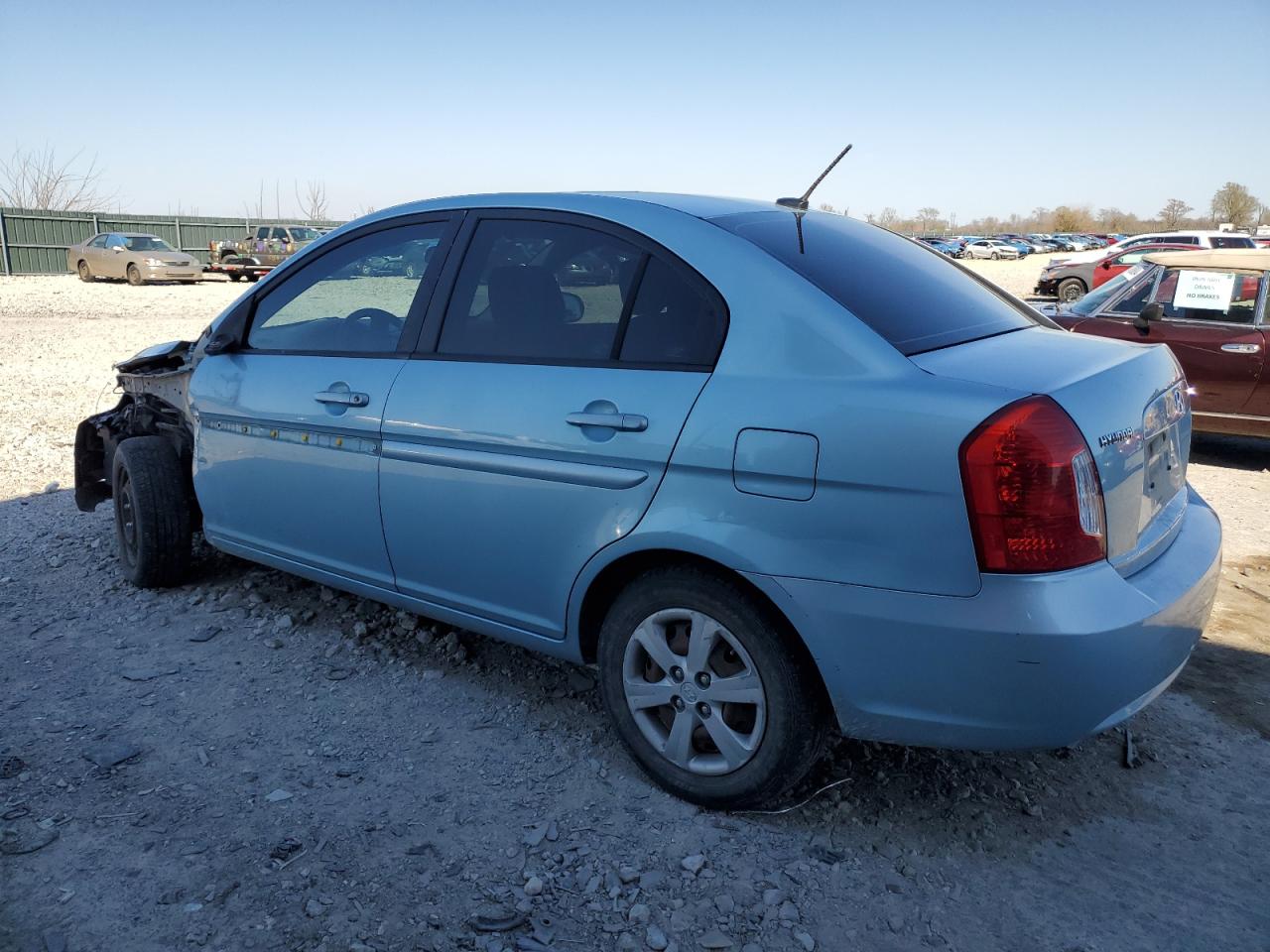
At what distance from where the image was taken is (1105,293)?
323 inches

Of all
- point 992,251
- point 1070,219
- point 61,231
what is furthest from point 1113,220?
point 61,231

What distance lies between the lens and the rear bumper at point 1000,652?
7.31ft

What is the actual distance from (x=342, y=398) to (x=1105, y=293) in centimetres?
701

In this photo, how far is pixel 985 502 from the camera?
7.33 ft

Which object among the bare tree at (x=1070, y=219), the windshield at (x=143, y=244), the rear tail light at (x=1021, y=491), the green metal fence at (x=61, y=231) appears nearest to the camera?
the rear tail light at (x=1021, y=491)

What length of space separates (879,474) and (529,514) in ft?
3.69

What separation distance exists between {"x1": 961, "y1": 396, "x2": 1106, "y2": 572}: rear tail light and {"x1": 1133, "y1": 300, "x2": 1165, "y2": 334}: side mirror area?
6.21 meters

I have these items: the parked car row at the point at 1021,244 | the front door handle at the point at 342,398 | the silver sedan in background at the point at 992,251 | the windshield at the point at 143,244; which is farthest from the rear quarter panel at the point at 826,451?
the silver sedan in background at the point at 992,251

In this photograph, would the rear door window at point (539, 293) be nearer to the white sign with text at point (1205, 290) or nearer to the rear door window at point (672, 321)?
the rear door window at point (672, 321)

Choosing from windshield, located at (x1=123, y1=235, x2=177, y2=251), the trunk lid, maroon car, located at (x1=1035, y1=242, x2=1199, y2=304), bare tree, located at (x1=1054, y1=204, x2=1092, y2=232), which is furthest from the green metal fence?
bare tree, located at (x1=1054, y1=204, x2=1092, y2=232)

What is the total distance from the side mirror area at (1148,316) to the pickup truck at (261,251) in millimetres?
25158

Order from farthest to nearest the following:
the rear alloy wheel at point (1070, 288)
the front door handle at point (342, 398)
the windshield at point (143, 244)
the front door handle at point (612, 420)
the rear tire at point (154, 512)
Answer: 1. the windshield at point (143, 244)
2. the rear alloy wheel at point (1070, 288)
3. the rear tire at point (154, 512)
4. the front door handle at point (342, 398)
5. the front door handle at point (612, 420)

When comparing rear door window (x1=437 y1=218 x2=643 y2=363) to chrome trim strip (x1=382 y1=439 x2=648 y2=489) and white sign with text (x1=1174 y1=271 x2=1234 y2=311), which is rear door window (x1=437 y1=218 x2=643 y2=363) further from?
white sign with text (x1=1174 y1=271 x2=1234 y2=311)

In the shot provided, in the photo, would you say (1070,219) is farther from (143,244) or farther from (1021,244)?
(143,244)
